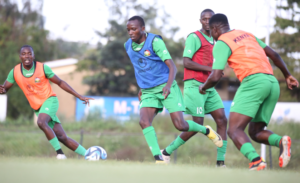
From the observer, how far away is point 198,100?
6676 mm

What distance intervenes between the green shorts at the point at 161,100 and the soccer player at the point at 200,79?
0.53m

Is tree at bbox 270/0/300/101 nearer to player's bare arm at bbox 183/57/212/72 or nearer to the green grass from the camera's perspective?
the green grass

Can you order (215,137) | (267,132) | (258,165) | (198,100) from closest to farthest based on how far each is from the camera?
(258,165)
(267,132)
(215,137)
(198,100)

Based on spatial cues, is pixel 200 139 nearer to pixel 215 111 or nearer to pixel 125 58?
pixel 215 111

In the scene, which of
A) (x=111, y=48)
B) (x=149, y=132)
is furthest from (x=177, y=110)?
(x=111, y=48)

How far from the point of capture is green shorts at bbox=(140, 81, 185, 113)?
20.1 feet

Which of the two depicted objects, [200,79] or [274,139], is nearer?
[274,139]

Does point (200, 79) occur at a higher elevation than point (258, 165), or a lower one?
higher

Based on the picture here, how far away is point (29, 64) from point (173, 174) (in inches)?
176

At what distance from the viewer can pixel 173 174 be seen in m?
3.88

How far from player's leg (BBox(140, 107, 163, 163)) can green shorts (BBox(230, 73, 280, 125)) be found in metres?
1.50

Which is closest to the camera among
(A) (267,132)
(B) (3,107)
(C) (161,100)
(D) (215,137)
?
(A) (267,132)

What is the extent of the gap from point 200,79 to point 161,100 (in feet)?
3.14

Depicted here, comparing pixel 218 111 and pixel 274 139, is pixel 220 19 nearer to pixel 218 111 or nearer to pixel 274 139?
pixel 274 139
